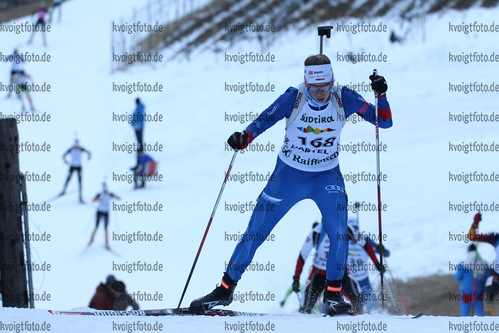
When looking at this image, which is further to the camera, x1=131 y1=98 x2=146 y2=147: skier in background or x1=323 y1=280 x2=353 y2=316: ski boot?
x1=131 y1=98 x2=146 y2=147: skier in background

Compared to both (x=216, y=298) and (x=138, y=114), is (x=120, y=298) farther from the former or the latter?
(x=138, y=114)

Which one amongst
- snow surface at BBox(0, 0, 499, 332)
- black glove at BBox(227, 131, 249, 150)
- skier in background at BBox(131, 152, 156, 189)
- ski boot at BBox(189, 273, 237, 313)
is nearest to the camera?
black glove at BBox(227, 131, 249, 150)

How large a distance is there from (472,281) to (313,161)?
4269 mm

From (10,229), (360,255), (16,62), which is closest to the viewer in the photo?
(10,229)

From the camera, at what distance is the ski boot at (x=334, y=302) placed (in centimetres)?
500

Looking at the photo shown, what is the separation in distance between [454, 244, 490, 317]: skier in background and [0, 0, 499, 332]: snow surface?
2.20 metres

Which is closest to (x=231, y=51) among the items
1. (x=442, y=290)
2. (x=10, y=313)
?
(x=442, y=290)

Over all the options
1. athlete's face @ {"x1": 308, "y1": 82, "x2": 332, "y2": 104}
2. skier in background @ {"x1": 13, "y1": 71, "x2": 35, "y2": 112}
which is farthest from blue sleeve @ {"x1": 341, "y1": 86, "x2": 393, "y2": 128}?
skier in background @ {"x1": 13, "y1": 71, "x2": 35, "y2": 112}

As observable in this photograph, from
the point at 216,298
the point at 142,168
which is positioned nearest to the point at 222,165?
the point at 142,168

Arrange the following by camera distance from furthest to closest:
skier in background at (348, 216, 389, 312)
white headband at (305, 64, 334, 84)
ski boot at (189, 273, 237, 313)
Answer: skier in background at (348, 216, 389, 312)
ski boot at (189, 273, 237, 313)
white headband at (305, 64, 334, 84)

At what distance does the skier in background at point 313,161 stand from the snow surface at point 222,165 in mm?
494

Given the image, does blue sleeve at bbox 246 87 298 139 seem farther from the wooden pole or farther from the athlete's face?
the wooden pole

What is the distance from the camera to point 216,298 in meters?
5.13

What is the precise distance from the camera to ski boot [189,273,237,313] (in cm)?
511
